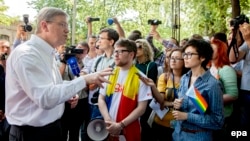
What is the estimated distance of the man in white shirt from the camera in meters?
2.06

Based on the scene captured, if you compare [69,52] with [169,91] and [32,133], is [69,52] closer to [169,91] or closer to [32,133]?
[169,91]

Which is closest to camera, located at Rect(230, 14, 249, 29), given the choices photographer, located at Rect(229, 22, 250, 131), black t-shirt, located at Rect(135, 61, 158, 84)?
photographer, located at Rect(229, 22, 250, 131)

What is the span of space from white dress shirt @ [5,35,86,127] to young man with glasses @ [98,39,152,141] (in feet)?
2.84

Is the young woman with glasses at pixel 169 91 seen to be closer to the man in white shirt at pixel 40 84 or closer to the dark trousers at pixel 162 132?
the dark trousers at pixel 162 132

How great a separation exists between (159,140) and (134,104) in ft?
2.43

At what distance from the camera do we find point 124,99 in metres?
3.22

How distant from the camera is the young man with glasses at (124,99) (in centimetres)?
319

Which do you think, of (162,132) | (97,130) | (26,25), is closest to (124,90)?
(97,130)

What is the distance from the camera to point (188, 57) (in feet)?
9.66

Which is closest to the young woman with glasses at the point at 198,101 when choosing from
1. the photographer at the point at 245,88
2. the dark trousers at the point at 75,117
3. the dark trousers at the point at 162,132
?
the dark trousers at the point at 162,132

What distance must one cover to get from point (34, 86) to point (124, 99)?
1.32 metres

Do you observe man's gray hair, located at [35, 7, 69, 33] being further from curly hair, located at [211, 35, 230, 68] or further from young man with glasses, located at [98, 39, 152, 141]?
curly hair, located at [211, 35, 230, 68]

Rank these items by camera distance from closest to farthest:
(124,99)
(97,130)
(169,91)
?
(124,99) < (97,130) < (169,91)

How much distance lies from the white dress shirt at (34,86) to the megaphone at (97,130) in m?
0.94
